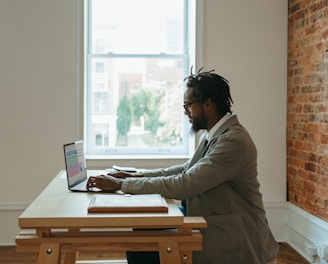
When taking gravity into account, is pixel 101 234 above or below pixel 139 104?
below

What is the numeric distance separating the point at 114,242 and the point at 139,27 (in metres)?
2.84

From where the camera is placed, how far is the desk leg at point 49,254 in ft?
6.51

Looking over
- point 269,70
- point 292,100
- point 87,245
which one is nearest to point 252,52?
point 269,70

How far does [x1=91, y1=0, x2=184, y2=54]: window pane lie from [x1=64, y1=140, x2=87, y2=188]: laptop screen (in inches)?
74.0

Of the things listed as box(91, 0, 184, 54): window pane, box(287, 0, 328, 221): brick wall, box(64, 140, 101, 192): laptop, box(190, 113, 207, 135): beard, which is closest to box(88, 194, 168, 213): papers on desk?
box(64, 140, 101, 192): laptop

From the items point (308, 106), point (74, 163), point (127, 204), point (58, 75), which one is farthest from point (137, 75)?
point (127, 204)

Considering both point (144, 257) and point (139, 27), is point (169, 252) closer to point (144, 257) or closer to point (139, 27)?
point (144, 257)

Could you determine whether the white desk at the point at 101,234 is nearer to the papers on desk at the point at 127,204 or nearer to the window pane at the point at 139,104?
the papers on desk at the point at 127,204

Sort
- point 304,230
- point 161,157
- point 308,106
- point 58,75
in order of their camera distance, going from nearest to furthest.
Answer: point 308,106, point 304,230, point 58,75, point 161,157

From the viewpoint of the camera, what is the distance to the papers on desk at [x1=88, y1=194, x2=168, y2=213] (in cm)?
203

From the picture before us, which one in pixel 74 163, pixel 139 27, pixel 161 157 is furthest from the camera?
pixel 139 27

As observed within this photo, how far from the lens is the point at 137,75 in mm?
4570

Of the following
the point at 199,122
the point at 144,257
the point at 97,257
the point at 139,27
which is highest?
the point at 139,27

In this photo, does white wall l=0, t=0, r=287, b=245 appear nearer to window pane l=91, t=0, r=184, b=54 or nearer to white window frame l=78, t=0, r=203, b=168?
white window frame l=78, t=0, r=203, b=168
